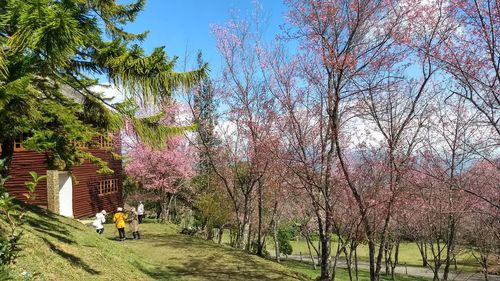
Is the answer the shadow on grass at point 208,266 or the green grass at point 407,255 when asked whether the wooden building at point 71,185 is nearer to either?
the shadow on grass at point 208,266

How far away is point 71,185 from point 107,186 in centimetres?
488

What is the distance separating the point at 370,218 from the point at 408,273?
24.3m

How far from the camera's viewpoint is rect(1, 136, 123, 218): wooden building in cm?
1956

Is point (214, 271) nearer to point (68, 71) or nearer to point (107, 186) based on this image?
point (68, 71)

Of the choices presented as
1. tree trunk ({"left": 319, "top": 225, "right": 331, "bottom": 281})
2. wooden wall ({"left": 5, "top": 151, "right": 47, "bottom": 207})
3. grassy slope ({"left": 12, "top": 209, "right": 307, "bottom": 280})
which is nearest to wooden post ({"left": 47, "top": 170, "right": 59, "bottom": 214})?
wooden wall ({"left": 5, "top": 151, "right": 47, "bottom": 207})

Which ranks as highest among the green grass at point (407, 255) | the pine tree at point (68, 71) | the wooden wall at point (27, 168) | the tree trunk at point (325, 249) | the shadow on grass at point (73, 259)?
the pine tree at point (68, 71)

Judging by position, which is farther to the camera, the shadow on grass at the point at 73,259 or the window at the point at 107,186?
the window at the point at 107,186

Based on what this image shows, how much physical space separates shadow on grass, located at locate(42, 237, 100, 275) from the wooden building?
7.13m

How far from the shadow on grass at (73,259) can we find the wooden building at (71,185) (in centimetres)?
713

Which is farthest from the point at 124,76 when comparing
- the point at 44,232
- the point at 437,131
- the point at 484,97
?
the point at 437,131

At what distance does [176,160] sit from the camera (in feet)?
98.0

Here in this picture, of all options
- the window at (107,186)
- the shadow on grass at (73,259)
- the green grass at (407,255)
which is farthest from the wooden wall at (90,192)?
the green grass at (407,255)

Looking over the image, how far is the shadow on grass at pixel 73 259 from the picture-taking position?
8.35 meters

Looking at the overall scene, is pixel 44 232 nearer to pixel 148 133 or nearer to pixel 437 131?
pixel 148 133
